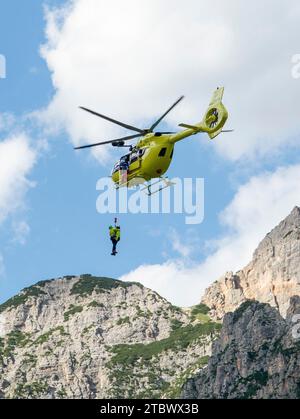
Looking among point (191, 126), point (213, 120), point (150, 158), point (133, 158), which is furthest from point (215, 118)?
point (133, 158)

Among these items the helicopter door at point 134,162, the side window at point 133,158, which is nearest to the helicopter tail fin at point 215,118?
the helicopter door at point 134,162

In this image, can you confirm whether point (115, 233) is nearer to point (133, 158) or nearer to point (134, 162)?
point (134, 162)

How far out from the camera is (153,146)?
74.8m

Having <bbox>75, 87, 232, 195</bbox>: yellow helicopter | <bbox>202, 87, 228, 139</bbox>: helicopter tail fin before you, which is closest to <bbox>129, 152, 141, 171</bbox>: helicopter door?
<bbox>75, 87, 232, 195</bbox>: yellow helicopter

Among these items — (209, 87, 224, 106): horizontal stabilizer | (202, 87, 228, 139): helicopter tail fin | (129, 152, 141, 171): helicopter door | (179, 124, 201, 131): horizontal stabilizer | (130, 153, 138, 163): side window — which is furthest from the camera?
(130, 153, 138, 163): side window

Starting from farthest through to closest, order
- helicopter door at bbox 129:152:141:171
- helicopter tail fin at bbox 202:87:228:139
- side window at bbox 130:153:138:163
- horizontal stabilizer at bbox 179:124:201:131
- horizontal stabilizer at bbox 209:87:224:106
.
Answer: side window at bbox 130:153:138:163
helicopter door at bbox 129:152:141:171
horizontal stabilizer at bbox 209:87:224:106
helicopter tail fin at bbox 202:87:228:139
horizontal stabilizer at bbox 179:124:201:131

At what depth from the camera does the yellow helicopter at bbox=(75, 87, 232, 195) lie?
7100 cm

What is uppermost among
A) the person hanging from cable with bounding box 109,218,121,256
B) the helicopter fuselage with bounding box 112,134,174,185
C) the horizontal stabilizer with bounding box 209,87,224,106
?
the horizontal stabilizer with bounding box 209,87,224,106

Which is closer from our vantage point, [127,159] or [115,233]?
[115,233]

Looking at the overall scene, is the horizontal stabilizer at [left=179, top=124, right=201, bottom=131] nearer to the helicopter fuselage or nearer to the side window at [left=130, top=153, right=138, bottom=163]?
the helicopter fuselage
